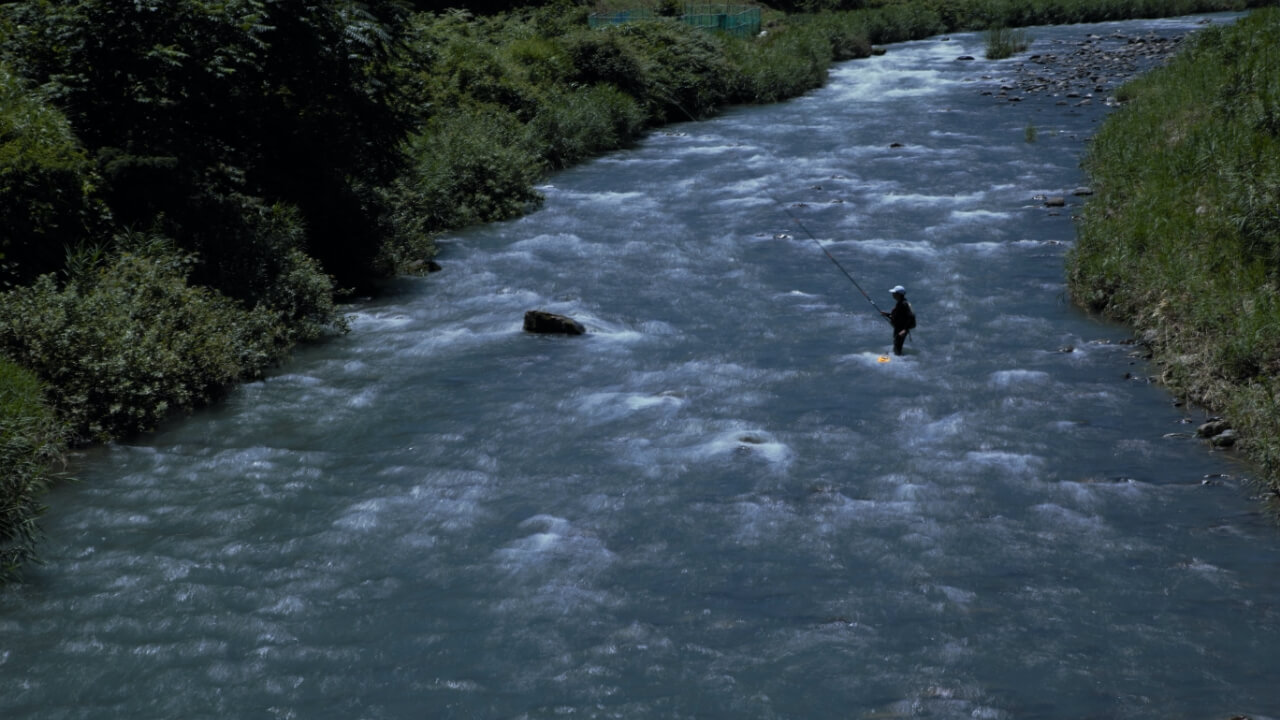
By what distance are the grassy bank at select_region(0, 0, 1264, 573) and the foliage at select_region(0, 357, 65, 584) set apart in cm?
3

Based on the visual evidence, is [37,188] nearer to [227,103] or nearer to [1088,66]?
[227,103]

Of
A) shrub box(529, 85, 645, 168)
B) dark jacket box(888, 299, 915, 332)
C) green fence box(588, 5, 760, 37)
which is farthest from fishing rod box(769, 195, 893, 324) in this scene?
green fence box(588, 5, 760, 37)

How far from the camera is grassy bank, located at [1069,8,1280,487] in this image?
12977 millimetres

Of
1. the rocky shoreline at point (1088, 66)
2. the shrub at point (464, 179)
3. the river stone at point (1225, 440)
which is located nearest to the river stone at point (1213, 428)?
the river stone at point (1225, 440)

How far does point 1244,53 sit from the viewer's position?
24.4 m

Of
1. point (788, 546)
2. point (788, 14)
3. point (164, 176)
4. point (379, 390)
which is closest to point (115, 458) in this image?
Answer: point (379, 390)

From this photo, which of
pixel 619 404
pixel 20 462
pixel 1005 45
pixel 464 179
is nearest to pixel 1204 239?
pixel 619 404

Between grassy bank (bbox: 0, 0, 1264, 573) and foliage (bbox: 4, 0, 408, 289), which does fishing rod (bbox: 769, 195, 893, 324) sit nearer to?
grassy bank (bbox: 0, 0, 1264, 573)

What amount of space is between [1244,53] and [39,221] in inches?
917

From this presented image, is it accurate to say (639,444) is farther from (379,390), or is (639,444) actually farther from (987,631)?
(987,631)

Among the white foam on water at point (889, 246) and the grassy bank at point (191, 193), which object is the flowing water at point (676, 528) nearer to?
the grassy bank at point (191, 193)

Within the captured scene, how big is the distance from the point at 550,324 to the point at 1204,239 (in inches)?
368

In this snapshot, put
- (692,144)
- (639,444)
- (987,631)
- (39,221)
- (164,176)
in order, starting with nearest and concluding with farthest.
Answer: (987,631) < (639,444) < (39,221) < (164,176) < (692,144)

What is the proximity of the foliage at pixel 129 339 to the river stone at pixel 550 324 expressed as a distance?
3702 millimetres
